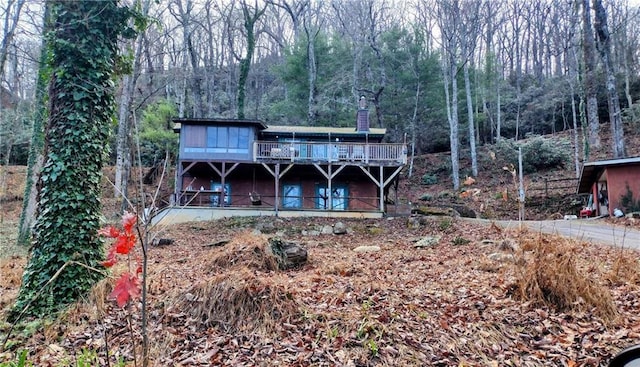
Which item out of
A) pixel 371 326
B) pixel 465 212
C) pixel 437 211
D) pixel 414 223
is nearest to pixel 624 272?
pixel 371 326

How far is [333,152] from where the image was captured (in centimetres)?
1788

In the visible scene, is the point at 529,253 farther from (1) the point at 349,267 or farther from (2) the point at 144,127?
(2) the point at 144,127

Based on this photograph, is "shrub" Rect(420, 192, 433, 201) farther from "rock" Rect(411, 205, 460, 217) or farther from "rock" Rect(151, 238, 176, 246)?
"rock" Rect(151, 238, 176, 246)

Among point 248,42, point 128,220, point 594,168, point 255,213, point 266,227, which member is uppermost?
point 248,42

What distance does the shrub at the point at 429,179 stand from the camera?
25312 millimetres

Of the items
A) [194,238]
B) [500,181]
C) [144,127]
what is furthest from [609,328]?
[144,127]

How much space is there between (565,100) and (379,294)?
97.7 feet

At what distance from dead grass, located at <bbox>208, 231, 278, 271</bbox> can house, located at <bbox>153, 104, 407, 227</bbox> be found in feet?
31.3

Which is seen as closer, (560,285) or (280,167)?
(560,285)

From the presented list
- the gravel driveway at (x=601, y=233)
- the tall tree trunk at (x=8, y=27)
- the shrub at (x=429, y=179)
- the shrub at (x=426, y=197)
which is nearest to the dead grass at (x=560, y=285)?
the gravel driveway at (x=601, y=233)

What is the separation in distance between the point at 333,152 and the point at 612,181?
11.2m

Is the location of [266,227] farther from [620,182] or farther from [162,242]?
[620,182]

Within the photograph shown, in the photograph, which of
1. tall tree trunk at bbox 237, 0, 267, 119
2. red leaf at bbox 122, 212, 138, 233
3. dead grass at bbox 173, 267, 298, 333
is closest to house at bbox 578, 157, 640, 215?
dead grass at bbox 173, 267, 298, 333

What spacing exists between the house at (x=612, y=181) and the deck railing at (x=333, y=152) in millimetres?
7835
